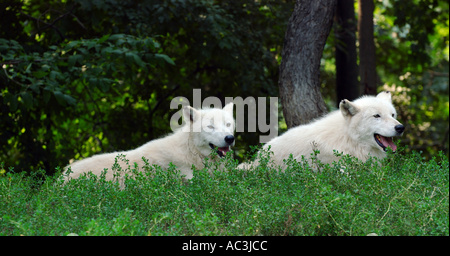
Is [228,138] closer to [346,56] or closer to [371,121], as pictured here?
[371,121]

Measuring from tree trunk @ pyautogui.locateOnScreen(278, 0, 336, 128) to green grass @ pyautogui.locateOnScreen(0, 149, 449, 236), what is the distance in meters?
2.48

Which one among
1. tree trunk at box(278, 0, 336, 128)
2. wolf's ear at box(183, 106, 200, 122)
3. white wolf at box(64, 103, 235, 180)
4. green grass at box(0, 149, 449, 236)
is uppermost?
tree trunk at box(278, 0, 336, 128)

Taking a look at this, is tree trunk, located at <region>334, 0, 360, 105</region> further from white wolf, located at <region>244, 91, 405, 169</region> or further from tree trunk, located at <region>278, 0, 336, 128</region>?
white wolf, located at <region>244, 91, 405, 169</region>

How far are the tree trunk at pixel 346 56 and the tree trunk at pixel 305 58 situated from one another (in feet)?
14.7

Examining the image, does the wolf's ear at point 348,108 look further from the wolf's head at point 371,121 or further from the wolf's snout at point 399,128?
the wolf's snout at point 399,128

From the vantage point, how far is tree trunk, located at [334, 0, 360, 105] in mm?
13477

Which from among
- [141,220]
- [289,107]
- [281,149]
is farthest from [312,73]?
[141,220]

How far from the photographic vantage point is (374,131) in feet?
23.8

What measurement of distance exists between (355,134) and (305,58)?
6.48 feet

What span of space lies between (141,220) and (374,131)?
11.2ft

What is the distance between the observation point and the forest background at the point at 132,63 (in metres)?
9.92

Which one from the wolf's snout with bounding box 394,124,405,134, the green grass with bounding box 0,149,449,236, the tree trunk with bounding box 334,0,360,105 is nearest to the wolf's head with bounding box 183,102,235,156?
the green grass with bounding box 0,149,449,236

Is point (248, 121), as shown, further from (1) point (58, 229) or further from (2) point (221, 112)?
(1) point (58, 229)

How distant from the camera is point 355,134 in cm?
738
